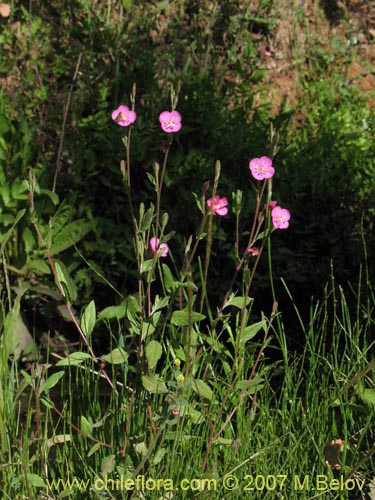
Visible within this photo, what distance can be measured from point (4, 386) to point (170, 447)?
524mm

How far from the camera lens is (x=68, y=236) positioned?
3.27 meters

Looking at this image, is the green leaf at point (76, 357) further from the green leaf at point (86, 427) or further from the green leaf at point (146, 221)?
the green leaf at point (146, 221)

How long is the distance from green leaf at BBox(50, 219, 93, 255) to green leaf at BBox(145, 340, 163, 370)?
1414 millimetres

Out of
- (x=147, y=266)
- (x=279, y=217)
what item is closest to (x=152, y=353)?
(x=147, y=266)

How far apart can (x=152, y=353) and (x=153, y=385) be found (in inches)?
3.5

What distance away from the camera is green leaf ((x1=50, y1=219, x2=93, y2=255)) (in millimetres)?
3258

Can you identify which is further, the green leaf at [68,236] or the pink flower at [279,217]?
the green leaf at [68,236]

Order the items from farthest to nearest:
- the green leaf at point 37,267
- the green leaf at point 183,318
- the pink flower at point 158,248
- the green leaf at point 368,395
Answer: the green leaf at point 37,267
the green leaf at point 368,395
the green leaf at point 183,318
the pink flower at point 158,248

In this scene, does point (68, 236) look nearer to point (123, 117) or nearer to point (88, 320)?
point (88, 320)

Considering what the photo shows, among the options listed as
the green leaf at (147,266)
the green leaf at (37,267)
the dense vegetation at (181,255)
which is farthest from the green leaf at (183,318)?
the green leaf at (37,267)

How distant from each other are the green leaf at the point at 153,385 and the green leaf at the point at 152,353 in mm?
51

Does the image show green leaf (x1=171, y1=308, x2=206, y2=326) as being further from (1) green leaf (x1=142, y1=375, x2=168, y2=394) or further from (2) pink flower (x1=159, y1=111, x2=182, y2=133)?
(2) pink flower (x1=159, y1=111, x2=182, y2=133)

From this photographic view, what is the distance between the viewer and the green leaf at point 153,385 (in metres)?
1.91

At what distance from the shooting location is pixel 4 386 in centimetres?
227
